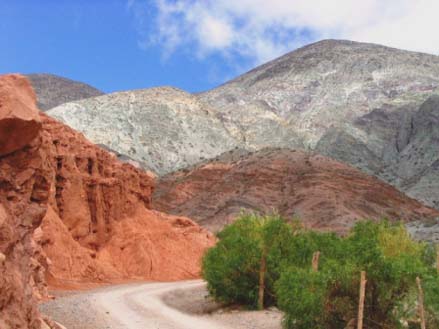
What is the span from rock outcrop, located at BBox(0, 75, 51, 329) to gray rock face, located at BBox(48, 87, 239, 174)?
104421 mm

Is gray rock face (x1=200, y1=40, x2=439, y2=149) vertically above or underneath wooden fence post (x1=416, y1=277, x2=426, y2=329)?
above

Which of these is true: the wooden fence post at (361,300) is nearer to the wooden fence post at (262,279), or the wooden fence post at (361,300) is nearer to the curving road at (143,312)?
the curving road at (143,312)

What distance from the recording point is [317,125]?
15225cm

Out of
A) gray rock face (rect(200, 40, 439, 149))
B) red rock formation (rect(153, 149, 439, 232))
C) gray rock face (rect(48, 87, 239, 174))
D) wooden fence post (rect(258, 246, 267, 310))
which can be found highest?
gray rock face (rect(200, 40, 439, 149))

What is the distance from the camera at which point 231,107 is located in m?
170

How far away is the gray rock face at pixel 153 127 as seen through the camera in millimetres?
121812

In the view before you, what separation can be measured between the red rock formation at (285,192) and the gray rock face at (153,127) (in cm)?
1599

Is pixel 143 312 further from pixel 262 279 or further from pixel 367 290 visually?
pixel 367 290

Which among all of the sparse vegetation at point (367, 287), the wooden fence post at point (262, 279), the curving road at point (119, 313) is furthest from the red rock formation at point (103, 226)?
the sparse vegetation at point (367, 287)

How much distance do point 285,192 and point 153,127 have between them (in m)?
43.0

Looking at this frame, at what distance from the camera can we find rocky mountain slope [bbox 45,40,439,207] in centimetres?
12119

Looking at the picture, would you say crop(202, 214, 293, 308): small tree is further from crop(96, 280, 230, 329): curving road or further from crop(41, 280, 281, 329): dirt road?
crop(96, 280, 230, 329): curving road

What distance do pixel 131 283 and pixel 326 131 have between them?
348ft

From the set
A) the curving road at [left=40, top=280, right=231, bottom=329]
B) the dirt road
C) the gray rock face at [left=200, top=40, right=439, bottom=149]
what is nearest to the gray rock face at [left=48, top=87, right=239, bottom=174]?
the gray rock face at [left=200, top=40, right=439, bottom=149]
